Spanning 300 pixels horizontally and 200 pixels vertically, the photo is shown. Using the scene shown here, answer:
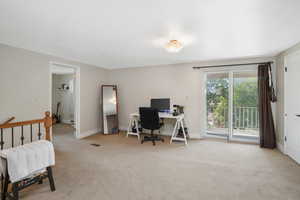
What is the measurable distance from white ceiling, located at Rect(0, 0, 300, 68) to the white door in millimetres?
370

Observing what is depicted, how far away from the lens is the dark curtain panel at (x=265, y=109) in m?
3.49

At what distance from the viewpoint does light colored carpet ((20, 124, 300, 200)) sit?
1901mm

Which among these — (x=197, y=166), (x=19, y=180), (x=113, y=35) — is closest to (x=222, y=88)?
(x=197, y=166)

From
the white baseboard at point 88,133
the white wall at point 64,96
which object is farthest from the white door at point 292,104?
the white wall at point 64,96

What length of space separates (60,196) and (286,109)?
14.1 ft

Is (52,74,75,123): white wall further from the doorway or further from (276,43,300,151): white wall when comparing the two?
(276,43,300,151): white wall

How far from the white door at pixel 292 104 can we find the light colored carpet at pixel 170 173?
0.95 feet

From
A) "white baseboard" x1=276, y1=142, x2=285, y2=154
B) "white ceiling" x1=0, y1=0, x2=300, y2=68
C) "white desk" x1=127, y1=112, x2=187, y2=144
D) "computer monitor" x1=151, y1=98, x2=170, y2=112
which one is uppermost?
"white ceiling" x1=0, y1=0, x2=300, y2=68

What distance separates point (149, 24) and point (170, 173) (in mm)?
2292

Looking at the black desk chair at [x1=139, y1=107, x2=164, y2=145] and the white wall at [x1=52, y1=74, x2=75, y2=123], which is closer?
the black desk chair at [x1=139, y1=107, x2=164, y2=145]

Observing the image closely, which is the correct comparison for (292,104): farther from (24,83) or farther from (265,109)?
(24,83)

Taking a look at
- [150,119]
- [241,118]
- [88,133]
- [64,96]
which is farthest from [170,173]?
[64,96]

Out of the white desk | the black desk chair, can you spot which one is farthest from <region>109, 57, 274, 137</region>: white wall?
the black desk chair

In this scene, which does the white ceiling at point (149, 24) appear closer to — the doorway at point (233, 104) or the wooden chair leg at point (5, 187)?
the doorway at point (233, 104)
